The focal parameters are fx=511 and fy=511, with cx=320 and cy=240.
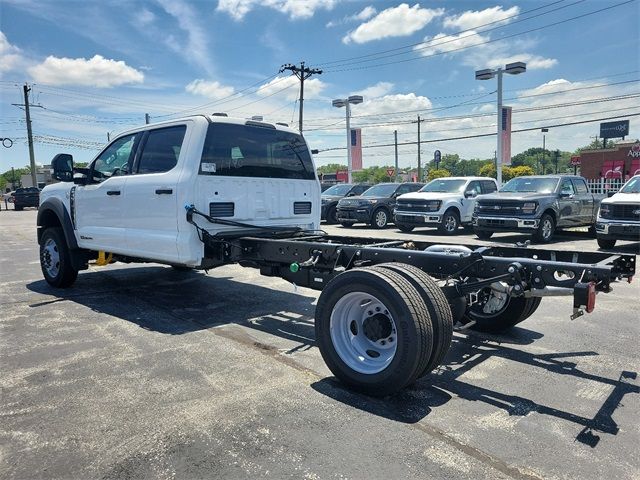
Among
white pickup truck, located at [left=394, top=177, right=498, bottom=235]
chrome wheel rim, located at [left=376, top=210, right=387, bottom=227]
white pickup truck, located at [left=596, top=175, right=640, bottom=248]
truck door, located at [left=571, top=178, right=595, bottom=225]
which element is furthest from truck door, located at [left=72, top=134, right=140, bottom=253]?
chrome wheel rim, located at [left=376, top=210, right=387, bottom=227]

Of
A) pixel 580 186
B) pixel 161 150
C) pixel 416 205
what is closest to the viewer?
pixel 161 150

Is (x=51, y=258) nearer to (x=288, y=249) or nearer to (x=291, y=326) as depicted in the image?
(x=291, y=326)

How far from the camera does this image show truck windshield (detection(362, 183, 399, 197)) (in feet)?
62.5

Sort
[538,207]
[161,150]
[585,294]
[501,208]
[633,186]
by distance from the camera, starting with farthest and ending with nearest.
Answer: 1. [501,208]
2. [538,207]
3. [633,186]
4. [161,150]
5. [585,294]

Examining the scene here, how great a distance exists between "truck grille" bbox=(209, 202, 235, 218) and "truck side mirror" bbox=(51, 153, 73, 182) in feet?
9.51

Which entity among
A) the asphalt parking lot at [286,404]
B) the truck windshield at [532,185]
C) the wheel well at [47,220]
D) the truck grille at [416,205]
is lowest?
the asphalt parking lot at [286,404]

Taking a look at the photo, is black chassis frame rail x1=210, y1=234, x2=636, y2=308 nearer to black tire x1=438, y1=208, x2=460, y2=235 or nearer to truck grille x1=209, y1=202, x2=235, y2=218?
truck grille x1=209, y1=202, x2=235, y2=218

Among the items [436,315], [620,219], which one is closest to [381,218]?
[620,219]

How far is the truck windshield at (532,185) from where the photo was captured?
1391 centimetres

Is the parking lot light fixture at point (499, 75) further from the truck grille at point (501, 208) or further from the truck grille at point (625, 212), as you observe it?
the truck grille at point (625, 212)

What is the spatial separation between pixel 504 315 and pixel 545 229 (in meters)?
9.37

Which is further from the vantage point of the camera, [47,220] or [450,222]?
[450,222]

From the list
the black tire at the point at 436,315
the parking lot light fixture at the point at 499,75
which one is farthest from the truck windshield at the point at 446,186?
the black tire at the point at 436,315

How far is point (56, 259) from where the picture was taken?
7562mm
